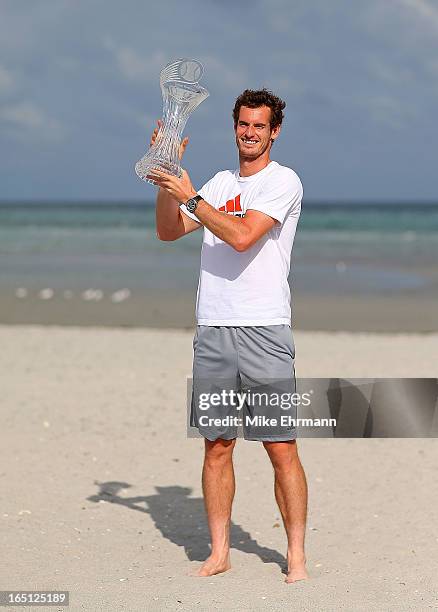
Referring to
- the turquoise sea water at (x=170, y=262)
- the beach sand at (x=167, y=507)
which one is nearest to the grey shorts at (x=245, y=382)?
the beach sand at (x=167, y=507)

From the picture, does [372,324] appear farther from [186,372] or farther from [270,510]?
[270,510]

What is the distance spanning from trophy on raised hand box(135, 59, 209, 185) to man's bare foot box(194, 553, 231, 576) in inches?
Result: 70.8

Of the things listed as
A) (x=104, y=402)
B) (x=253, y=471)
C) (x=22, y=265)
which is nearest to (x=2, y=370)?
(x=104, y=402)

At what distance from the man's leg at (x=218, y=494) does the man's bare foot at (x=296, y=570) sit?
0.31m

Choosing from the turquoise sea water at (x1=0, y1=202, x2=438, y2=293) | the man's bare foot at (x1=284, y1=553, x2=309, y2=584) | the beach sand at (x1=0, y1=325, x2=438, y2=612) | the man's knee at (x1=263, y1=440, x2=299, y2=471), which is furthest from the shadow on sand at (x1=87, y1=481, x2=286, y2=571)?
the turquoise sea water at (x1=0, y1=202, x2=438, y2=293)

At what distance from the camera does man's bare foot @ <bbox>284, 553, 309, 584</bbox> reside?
15.0 feet

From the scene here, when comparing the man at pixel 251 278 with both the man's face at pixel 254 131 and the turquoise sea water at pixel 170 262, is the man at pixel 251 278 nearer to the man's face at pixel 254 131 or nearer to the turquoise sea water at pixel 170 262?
the man's face at pixel 254 131

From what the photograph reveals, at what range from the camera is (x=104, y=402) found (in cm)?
842

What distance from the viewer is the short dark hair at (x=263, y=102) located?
441 centimetres

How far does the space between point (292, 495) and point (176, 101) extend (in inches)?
71.6

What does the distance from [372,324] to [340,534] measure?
8.75 metres

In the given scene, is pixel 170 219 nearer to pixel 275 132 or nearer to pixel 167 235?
pixel 167 235

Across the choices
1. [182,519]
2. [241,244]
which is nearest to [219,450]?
[241,244]

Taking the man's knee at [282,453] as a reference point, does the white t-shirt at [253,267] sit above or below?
above
